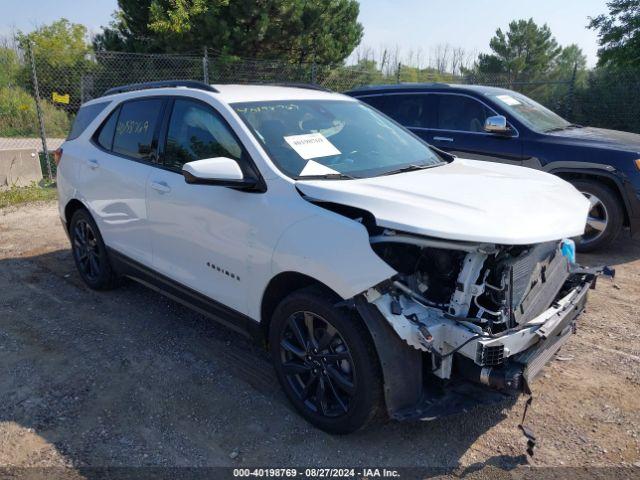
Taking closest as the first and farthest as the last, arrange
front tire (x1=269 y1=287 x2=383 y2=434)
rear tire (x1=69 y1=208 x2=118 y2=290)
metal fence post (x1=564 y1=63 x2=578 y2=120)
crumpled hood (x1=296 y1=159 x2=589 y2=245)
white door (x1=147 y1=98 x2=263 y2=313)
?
crumpled hood (x1=296 y1=159 x2=589 y2=245), front tire (x1=269 y1=287 x2=383 y2=434), white door (x1=147 y1=98 x2=263 y2=313), rear tire (x1=69 y1=208 x2=118 y2=290), metal fence post (x1=564 y1=63 x2=578 y2=120)

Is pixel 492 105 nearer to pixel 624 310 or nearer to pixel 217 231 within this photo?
pixel 624 310

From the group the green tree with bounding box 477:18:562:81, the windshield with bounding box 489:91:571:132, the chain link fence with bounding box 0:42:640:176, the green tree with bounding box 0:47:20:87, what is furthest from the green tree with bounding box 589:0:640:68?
the green tree with bounding box 0:47:20:87

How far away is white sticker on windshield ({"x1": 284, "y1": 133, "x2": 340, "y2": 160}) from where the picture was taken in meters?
3.26

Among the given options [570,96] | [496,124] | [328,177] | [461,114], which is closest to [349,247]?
[328,177]

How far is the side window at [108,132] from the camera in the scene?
14.8 ft

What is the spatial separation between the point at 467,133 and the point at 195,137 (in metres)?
4.40

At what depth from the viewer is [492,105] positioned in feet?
22.4

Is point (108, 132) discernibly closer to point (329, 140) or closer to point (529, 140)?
point (329, 140)

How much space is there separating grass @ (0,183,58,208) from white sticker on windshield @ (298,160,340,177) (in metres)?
7.06

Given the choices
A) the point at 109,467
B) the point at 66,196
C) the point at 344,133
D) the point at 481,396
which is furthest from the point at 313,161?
the point at 66,196

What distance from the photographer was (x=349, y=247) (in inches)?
102

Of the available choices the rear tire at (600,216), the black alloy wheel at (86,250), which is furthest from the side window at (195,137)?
the rear tire at (600,216)

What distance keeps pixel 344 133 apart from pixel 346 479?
2205 millimetres

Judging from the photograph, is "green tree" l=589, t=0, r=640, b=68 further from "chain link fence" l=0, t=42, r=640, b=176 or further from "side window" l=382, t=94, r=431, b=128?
"side window" l=382, t=94, r=431, b=128
